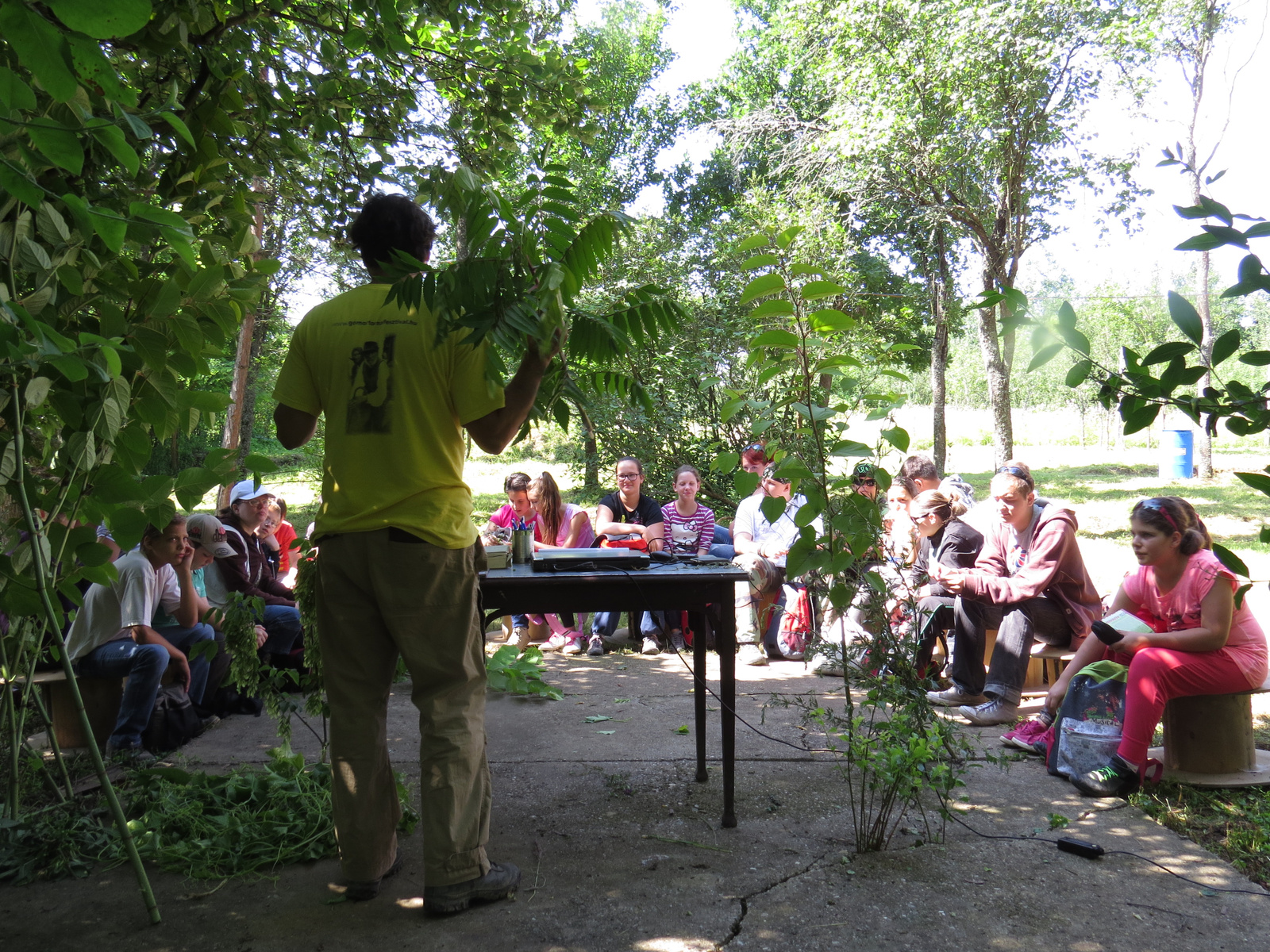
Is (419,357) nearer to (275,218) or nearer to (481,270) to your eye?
(481,270)

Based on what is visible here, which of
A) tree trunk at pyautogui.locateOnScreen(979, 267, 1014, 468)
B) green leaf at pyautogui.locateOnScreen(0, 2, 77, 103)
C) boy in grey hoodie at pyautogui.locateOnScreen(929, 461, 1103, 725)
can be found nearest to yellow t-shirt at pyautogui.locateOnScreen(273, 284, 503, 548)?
green leaf at pyautogui.locateOnScreen(0, 2, 77, 103)

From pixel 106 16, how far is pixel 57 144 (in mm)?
379

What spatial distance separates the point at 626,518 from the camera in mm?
7941

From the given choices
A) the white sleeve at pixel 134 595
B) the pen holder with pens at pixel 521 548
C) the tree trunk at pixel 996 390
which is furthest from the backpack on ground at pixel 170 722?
the tree trunk at pixel 996 390

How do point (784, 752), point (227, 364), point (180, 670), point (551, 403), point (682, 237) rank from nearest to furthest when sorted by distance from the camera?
point (551, 403)
point (784, 752)
point (180, 670)
point (682, 237)
point (227, 364)

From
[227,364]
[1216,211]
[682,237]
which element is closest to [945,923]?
[1216,211]

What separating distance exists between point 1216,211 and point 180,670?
16.4 ft

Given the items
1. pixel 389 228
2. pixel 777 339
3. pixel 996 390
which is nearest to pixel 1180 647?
pixel 777 339

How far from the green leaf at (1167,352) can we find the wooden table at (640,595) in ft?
6.91

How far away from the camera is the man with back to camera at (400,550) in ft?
8.98

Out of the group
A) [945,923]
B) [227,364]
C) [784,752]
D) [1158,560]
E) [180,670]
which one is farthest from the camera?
[227,364]

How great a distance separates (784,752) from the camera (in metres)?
4.46

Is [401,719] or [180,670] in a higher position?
[180,670]

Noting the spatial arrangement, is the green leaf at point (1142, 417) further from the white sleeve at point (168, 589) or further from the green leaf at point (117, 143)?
the white sleeve at point (168, 589)
